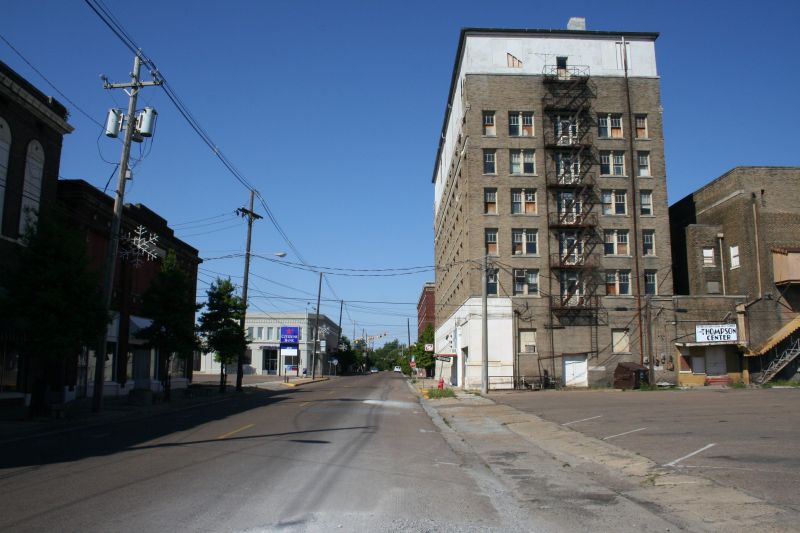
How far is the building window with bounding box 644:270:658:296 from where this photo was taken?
44.4 metres

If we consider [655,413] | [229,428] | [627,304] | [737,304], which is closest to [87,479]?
[229,428]

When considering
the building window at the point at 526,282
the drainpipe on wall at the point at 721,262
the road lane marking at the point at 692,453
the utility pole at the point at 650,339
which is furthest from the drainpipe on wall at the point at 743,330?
the road lane marking at the point at 692,453

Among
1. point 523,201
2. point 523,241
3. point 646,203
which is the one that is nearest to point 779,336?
point 646,203

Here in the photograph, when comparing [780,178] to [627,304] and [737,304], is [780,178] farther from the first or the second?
[627,304]

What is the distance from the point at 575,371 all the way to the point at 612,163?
1500 cm

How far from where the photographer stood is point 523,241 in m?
44.4

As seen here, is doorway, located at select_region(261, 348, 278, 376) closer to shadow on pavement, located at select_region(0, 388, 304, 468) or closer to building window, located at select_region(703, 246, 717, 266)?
building window, located at select_region(703, 246, 717, 266)

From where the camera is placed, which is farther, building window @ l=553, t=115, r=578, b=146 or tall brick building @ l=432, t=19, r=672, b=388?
building window @ l=553, t=115, r=578, b=146

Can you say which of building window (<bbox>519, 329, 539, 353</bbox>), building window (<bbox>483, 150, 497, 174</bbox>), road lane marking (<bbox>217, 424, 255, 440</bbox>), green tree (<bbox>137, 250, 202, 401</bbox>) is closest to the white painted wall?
building window (<bbox>519, 329, 539, 353</bbox>)

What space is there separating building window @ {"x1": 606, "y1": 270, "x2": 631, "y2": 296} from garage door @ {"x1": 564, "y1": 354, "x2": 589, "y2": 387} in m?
5.01

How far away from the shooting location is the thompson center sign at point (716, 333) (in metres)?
42.3

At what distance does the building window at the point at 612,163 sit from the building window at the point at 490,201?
8016mm

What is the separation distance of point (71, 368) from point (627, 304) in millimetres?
33823

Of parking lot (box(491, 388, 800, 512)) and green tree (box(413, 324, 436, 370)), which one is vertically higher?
green tree (box(413, 324, 436, 370))
